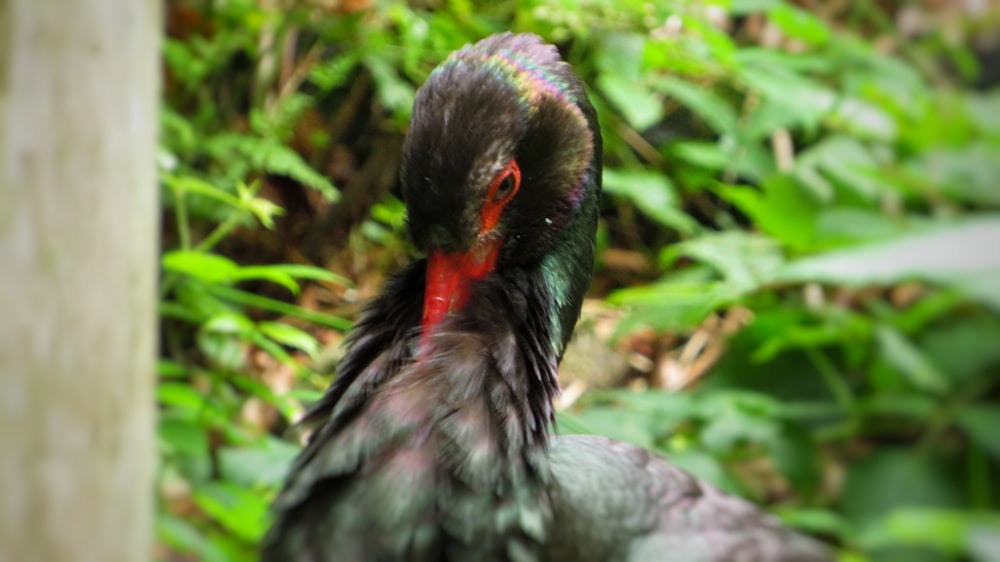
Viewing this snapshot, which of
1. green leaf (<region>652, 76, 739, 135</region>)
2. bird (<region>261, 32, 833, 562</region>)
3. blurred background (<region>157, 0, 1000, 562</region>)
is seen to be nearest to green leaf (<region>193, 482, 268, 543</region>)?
blurred background (<region>157, 0, 1000, 562</region>)

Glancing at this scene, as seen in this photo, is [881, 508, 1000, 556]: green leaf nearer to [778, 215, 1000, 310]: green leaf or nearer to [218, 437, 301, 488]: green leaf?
[778, 215, 1000, 310]: green leaf

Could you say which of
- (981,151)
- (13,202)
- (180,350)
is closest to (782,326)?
(981,151)

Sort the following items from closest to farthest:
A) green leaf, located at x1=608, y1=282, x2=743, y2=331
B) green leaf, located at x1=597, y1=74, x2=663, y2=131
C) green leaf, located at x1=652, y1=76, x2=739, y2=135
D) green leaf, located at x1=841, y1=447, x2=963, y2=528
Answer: green leaf, located at x1=841, y1=447, x2=963, y2=528, green leaf, located at x1=597, y1=74, x2=663, y2=131, green leaf, located at x1=608, y1=282, x2=743, y2=331, green leaf, located at x1=652, y1=76, x2=739, y2=135

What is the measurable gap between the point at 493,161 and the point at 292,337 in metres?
0.37

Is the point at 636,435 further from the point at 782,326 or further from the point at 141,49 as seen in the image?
the point at 141,49

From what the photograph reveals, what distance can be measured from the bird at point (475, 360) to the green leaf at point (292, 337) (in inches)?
9.4

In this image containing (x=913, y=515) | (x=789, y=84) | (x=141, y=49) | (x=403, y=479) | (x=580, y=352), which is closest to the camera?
(x=403, y=479)

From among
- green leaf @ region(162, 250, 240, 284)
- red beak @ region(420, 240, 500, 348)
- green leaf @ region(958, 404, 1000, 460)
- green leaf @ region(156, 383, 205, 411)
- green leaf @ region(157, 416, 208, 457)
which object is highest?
red beak @ region(420, 240, 500, 348)

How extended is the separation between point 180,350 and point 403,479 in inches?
24.3

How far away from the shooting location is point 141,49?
2.66 ft

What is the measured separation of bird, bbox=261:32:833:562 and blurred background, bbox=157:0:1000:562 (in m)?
0.09

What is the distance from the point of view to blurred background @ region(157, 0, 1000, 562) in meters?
0.61

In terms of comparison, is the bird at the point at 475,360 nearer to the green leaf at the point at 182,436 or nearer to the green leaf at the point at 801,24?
the green leaf at the point at 182,436

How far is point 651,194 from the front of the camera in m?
1.02
